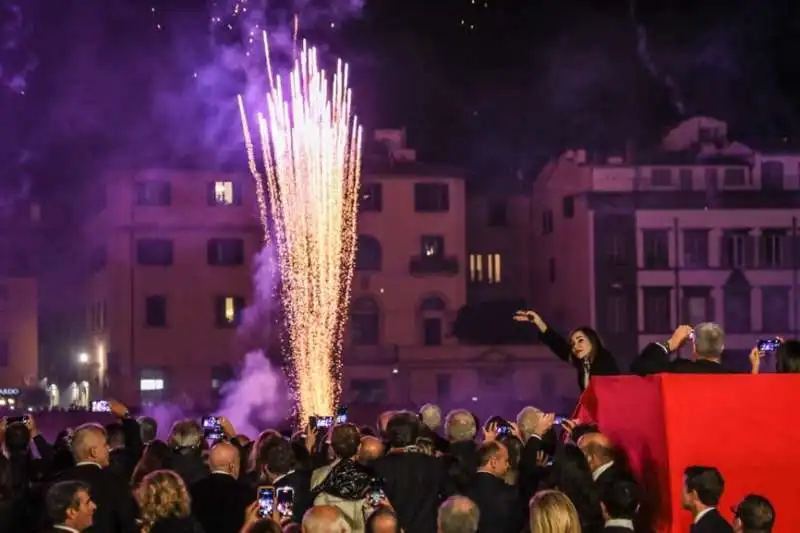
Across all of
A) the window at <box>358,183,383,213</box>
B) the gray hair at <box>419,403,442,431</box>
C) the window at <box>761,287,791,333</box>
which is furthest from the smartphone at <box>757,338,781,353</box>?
the window at <box>761,287,791,333</box>

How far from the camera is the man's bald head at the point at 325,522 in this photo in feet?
28.7

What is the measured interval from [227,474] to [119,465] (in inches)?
92.4

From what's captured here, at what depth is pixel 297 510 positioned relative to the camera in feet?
39.8

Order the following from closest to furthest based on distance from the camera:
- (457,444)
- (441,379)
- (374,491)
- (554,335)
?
(374,491) < (457,444) < (554,335) < (441,379)

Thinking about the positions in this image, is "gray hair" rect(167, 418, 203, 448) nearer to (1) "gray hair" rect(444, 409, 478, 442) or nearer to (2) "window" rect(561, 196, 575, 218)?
(1) "gray hair" rect(444, 409, 478, 442)

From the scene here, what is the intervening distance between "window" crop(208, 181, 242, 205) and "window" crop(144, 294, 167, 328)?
544 centimetres

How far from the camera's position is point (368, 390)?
Answer: 69.6m

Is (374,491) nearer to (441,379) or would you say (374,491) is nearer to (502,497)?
(502,497)

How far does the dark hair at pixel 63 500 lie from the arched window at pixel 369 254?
64.6 metres

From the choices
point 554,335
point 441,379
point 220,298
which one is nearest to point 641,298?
point 441,379

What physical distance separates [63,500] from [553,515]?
3274 mm

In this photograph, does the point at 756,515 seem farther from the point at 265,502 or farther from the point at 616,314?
the point at 616,314

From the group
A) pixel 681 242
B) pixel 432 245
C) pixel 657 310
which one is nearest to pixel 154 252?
pixel 432 245

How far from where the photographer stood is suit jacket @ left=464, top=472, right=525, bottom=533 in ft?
38.4
